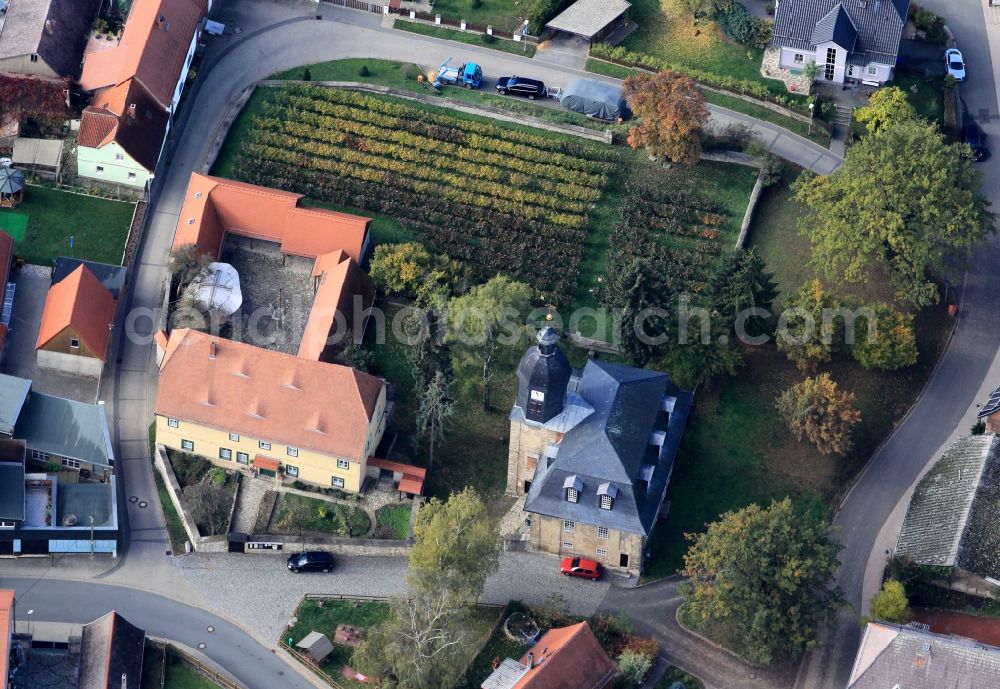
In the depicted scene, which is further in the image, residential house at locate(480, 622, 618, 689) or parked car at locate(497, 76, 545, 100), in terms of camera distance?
parked car at locate(497, 76, 545, 100)

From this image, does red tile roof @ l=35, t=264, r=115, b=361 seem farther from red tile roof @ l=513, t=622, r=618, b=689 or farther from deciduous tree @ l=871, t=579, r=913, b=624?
deciduous tree @ l=871, t=579, r=913, b=624

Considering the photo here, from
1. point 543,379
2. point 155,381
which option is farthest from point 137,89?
point 543,379

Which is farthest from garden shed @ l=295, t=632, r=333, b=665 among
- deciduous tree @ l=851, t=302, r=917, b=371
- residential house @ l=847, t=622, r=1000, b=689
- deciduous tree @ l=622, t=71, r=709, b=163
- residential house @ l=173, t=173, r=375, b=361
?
deciduous tree @ l=622, t=71, r=709, b=163

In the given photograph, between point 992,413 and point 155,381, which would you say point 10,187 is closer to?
point 155,381

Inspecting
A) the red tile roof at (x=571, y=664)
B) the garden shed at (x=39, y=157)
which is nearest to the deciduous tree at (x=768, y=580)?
the red tile roof at (x=571, y=664)

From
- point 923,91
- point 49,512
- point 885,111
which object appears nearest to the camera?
point 49,512

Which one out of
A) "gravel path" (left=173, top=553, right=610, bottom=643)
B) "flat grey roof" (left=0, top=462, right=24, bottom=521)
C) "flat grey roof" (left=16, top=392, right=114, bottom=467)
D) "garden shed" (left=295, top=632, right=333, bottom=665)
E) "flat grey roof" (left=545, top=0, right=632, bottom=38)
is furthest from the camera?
"flat grey roof" (left=545, top=0, right=632, bottom=38)
